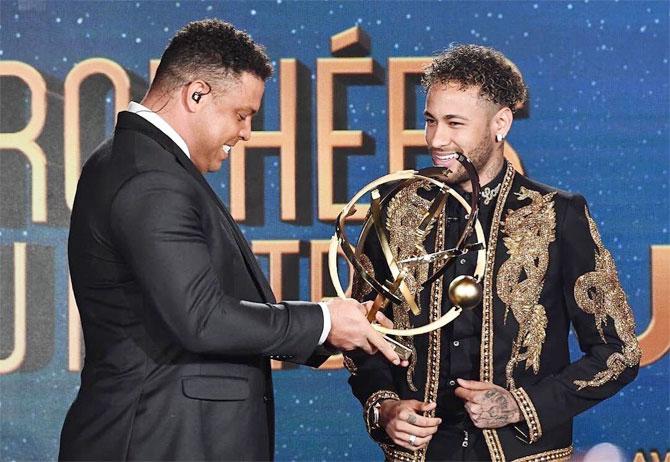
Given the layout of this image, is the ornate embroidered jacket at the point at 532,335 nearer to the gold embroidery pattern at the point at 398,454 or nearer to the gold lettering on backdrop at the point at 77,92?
the gold embroidery pattern at the point at 398,454

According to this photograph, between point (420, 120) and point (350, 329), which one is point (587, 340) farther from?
point (420, 120)

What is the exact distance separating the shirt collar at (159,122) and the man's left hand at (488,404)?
3.49 feet

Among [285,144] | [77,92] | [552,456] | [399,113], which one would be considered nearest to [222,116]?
[552,456]

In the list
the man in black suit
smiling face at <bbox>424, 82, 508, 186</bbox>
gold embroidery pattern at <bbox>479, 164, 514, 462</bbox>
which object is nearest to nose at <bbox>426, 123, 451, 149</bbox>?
smiling face at <bbox>424, 82, 508, 186</bbox>

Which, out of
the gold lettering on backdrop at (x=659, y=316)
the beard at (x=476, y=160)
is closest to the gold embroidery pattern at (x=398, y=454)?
the beard at (x=476, y=160)

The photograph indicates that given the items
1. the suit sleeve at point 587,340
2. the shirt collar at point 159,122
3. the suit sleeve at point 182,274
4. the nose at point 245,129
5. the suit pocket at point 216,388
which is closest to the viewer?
the suit sleeve at point 182,274

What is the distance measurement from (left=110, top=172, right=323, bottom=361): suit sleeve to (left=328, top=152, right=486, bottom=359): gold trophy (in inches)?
14.6

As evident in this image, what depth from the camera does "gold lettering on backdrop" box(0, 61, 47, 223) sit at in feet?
17.0

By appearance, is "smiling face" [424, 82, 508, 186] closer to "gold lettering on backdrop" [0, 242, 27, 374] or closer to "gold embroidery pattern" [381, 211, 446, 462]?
"gold embroidery pattern" [381, 211, 446, 462]

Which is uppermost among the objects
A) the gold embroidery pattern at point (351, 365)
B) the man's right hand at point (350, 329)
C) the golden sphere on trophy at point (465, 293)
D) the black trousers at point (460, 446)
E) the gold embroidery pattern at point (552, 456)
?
the golden sphere on trophy at point (465, 293)

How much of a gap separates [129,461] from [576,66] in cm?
314

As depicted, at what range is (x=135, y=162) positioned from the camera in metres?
2.83

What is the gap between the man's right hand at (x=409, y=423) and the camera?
320cm

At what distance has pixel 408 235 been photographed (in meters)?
3.47
